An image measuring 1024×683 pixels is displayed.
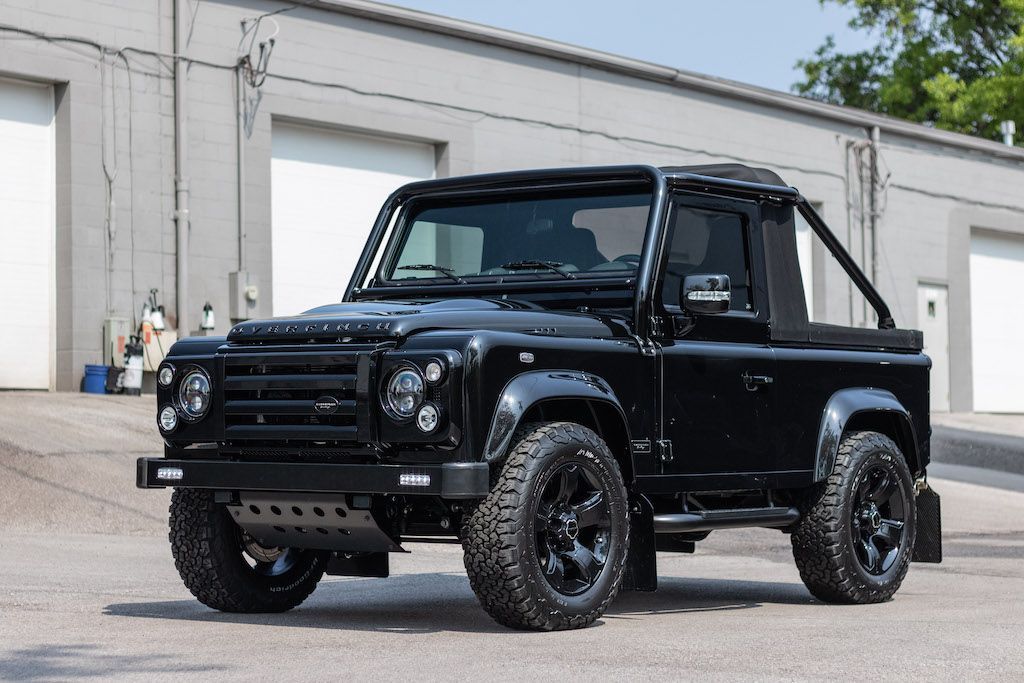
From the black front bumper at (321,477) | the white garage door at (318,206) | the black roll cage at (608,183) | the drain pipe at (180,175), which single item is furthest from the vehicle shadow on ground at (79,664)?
the white garage door at (318,206)

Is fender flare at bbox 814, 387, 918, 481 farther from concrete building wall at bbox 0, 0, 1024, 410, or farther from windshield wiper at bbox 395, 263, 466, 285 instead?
concrete building wall at bbox 0, 0, 1024, 410

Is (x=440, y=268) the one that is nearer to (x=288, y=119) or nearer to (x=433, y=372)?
(x=433, y=372)

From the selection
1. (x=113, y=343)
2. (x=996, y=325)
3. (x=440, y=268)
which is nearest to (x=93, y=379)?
(x=113, y=343)

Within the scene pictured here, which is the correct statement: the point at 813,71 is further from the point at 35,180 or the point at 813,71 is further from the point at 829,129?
the point at 35,180

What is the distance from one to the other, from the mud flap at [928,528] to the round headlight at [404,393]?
3.76 meters

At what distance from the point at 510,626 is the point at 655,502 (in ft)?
4.79

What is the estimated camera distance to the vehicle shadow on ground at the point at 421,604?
24.5 ft

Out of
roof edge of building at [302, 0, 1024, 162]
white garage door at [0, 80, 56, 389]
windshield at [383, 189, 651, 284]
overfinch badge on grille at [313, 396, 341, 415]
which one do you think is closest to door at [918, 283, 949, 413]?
roof edge of building at [302, 0, 1024, 162]

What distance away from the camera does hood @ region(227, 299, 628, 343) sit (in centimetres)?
691

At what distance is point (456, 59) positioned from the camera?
23.4 metres

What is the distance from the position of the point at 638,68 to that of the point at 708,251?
17810mm

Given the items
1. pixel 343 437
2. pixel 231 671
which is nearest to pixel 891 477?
pixel 343 437

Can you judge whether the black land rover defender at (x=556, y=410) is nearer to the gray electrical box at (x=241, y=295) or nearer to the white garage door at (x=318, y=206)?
the gray electrical box at (x=241, y=295)

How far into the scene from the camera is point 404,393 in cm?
670
